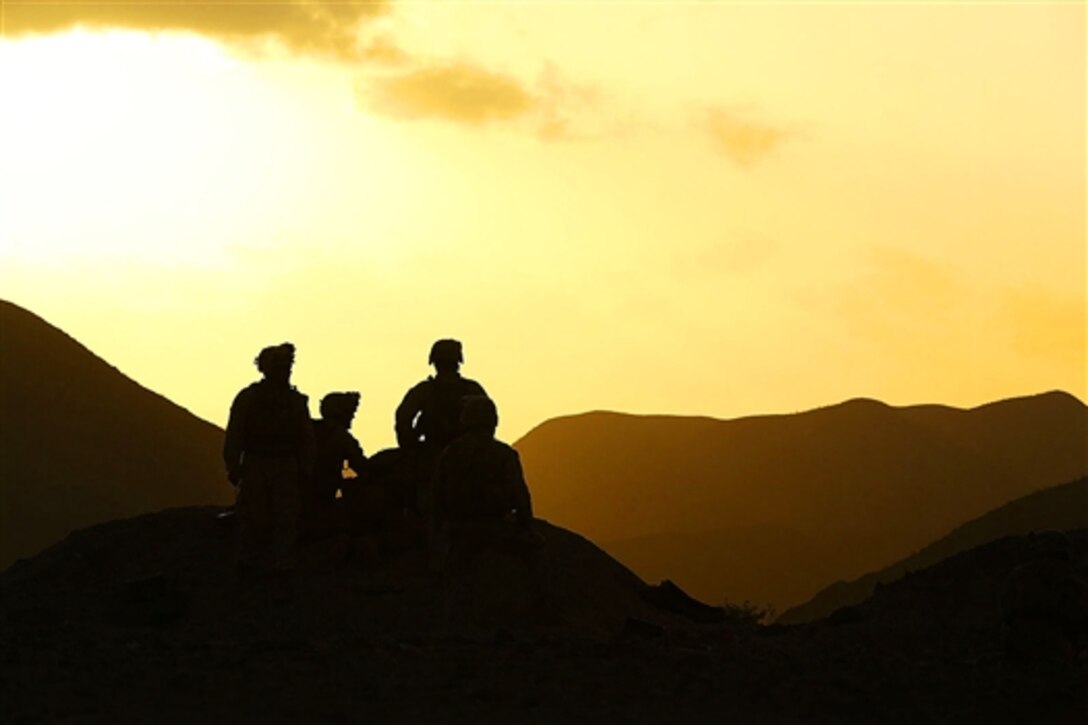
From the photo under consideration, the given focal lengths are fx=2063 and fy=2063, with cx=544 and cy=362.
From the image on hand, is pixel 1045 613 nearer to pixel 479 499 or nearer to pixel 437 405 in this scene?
pixel 479 499

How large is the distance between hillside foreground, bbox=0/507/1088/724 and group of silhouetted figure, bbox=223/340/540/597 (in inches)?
19.6

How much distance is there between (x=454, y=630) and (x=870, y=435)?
134255mm

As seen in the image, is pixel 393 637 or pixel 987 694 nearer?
pixel 987 694

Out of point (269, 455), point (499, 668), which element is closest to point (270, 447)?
point (269, 455)

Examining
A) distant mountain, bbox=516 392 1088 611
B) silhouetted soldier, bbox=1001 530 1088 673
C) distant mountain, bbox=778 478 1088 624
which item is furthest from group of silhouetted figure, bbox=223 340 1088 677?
distant mountain, bbox=516 392 1088 611

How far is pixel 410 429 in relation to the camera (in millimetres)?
24547

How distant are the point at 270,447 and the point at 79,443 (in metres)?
86.4

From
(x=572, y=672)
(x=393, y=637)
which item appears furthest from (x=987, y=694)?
(x=393, y=637)

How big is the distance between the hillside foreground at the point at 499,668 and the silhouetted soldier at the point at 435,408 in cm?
176

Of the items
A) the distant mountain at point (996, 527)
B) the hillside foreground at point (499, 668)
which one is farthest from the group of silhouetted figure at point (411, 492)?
the distant mountain at point (996, 527)

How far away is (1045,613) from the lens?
15.0m

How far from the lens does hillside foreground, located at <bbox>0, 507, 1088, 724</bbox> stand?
13.4m

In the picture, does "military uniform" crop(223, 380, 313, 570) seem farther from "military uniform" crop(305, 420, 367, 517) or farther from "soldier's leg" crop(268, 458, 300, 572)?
"military uniform" crop(305, 420, 367, 517)

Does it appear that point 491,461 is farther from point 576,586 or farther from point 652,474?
point 652,474
